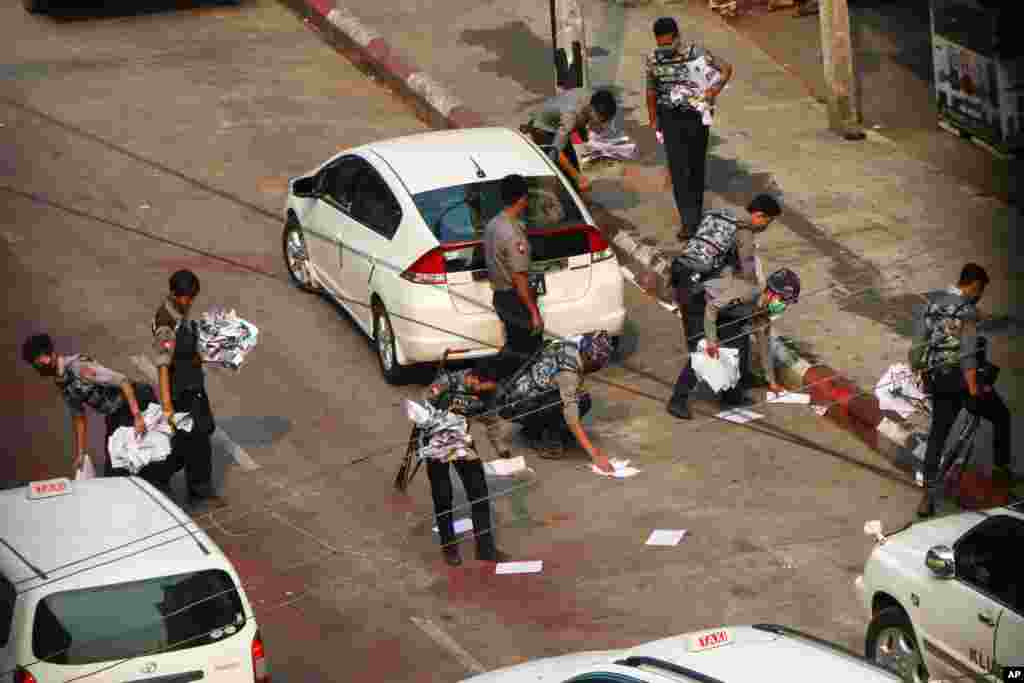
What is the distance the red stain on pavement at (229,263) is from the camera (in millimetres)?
18031

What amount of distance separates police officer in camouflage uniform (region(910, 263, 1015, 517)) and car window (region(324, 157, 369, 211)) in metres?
5.45

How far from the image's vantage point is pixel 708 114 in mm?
17125

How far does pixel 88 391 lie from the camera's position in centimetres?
1330

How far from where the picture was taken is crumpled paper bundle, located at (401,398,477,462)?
41.9 feet

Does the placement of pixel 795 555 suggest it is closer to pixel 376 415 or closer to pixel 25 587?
pixel 376 415

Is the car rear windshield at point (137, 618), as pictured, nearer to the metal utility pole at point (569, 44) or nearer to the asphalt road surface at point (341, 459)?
the asphalt road surface at point (341, 459)

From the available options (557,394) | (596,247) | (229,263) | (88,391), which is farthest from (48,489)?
(229,263)

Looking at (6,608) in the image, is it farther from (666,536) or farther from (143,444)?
(666,536)

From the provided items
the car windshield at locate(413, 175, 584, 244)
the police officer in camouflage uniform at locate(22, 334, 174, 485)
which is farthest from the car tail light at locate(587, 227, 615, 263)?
the police officer in camouflage uniform at locate(22, 334, 174, 485)

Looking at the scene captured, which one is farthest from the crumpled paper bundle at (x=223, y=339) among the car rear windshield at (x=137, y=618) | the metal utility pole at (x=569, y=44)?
the metal utility pole at (x=569, y=44)

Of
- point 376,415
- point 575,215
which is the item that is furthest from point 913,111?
point 376,415

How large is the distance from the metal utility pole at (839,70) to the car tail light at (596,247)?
17.6 feet

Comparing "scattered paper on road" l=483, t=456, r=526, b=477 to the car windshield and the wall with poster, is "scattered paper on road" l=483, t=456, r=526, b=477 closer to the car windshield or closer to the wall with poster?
the car windshield

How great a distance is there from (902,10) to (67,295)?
436 inches
